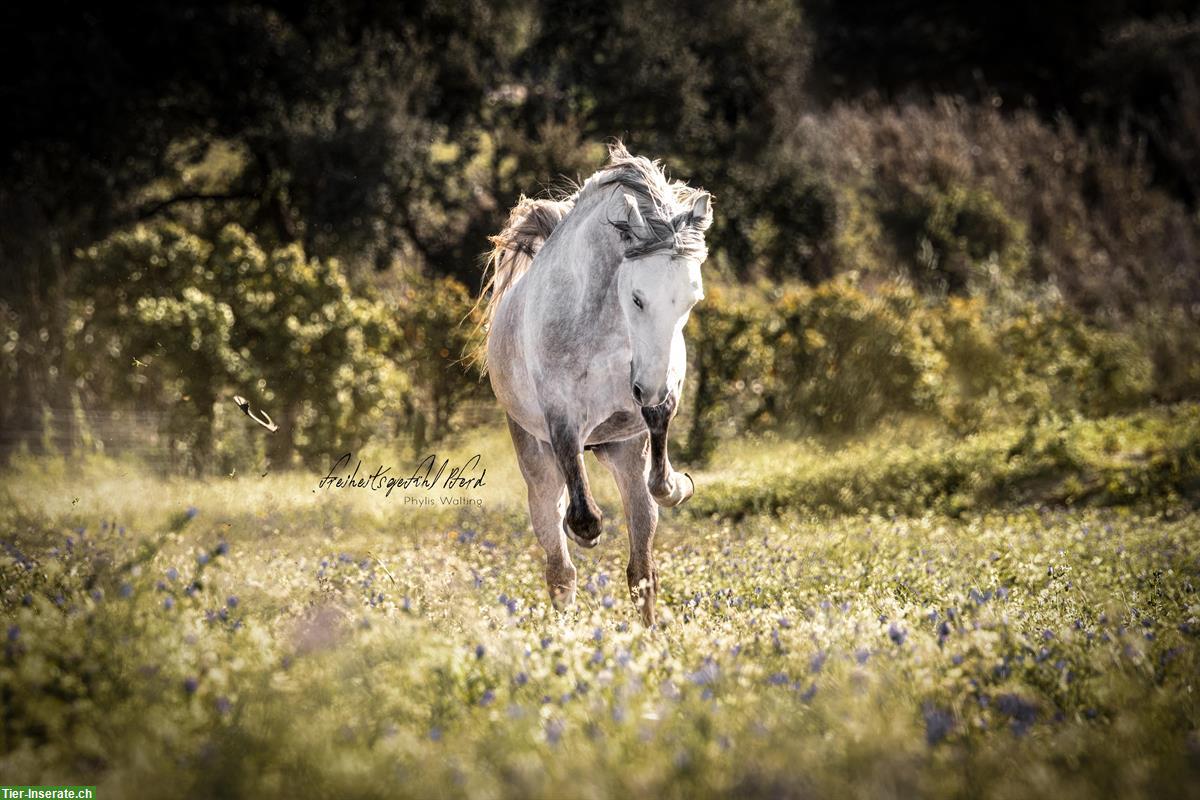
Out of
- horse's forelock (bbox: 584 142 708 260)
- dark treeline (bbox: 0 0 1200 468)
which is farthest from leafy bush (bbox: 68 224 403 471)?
horse's forelock (bbox: 584 142 708 260)

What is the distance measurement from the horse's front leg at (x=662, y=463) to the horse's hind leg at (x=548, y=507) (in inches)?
21.1

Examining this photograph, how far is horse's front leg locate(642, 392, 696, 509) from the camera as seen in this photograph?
4539mm

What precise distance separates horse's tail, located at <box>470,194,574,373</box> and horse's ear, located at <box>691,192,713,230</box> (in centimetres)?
113

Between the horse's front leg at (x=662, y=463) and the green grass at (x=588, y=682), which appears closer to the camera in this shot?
the green grass at (x=588, y=682)

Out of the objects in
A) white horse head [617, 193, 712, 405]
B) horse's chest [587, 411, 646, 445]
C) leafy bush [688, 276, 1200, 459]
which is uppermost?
white horse head [617, 193, 712, 405]

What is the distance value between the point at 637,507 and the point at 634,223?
1392mm

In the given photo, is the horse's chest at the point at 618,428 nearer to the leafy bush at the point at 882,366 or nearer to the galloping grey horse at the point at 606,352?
the galloping grey horse at the point at 606,352

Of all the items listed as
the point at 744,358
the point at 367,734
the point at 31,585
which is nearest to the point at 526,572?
the point at 31,585

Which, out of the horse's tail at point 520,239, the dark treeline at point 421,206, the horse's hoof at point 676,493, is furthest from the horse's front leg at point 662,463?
the dark treeline at point 421,206

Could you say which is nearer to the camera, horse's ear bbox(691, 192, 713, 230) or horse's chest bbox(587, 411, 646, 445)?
horse's ear bbox(691, 192, 713, 230)

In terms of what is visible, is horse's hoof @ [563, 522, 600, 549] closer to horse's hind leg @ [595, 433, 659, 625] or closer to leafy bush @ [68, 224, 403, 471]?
horse's hind leg @ [595, 433, 659, 625]

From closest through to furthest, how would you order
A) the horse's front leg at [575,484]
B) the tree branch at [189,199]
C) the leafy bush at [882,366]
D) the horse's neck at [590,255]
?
1. the horse's neck at [590,255]
2. the horse's front leg at [575,484]
3. the leafy bush at [882,366]
4. the tree branch at [189,199]

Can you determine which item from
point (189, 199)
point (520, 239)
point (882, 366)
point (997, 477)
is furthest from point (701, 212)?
point (189, 199)

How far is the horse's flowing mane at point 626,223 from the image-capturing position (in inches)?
172
